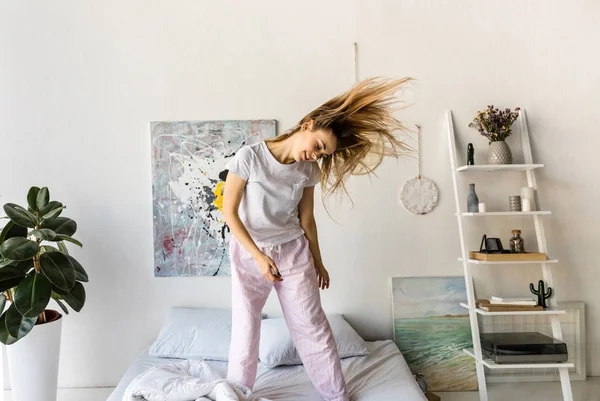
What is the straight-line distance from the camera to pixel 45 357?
7.09 ft

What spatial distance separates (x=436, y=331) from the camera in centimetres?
253

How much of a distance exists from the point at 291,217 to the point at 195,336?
0.91 metres

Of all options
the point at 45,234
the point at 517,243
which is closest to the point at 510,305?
the point at 517,243

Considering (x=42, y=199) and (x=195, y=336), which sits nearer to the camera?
(x=42, y=199)

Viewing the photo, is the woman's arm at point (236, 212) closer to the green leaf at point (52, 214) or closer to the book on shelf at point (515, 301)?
the green leaf at point (52, 214)

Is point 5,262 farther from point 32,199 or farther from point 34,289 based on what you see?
point 32,199

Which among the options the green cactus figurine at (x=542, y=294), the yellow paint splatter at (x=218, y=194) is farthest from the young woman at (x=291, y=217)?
the green cactus figurine at (x=542, y=294)

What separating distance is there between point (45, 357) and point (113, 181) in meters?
0.94

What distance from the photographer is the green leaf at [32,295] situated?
1.92 meters

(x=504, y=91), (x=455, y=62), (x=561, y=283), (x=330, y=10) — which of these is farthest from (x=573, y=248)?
(x=330, y=10)

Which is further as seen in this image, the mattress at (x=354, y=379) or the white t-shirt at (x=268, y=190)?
the mattress at (x=354, y=379)

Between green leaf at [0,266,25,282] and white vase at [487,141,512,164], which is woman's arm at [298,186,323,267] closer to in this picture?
white vase at [487,141,512,164]

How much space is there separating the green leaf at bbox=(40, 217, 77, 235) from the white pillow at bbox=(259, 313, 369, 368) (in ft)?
3.39

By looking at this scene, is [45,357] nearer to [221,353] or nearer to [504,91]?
[221,353]
